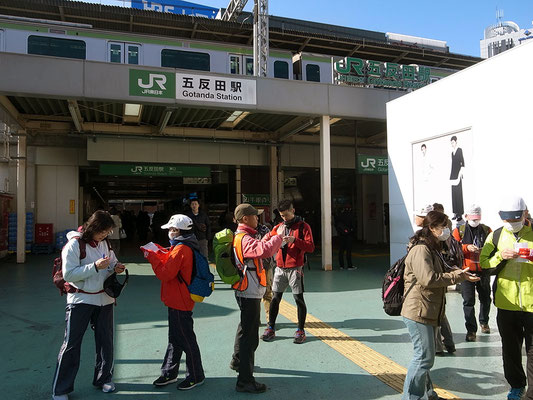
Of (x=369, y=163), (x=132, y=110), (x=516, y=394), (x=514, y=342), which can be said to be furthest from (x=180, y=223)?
(x=132, y=110)

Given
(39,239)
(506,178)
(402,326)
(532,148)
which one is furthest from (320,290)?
(39,239)

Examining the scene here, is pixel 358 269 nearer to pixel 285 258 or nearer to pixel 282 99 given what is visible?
pixel 282 99

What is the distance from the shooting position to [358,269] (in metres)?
10.7

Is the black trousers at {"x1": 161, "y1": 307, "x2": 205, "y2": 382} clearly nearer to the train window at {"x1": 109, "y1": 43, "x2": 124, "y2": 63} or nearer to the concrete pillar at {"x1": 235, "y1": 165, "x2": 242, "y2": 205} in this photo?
the concrete pillar at {"x1": 235, "y1": 165, "x2": 242, "y2": 205}

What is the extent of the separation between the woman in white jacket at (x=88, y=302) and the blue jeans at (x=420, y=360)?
2.39 metres

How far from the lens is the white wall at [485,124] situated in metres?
6.41

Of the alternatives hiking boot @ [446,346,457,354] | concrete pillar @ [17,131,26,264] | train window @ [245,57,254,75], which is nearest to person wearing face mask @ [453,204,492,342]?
hiking boot @ [446,346,457,354]

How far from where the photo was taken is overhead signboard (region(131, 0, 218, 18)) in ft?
66.3

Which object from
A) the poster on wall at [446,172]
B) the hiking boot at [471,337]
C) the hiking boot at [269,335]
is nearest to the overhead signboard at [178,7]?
the poster on wall at [446,172]

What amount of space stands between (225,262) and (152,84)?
6.51 metres

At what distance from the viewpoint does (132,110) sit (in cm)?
1148

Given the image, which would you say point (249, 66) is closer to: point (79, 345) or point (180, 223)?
point (180, 223)

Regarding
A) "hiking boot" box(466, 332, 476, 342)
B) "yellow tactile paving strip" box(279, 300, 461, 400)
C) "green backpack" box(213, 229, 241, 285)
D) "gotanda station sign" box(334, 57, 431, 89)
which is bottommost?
"yellow tactile paving strip" box(279, 300, 461, 400)

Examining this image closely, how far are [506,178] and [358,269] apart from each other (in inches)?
189
